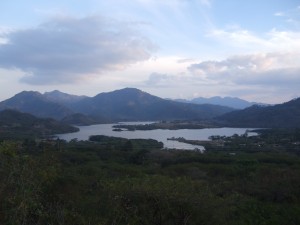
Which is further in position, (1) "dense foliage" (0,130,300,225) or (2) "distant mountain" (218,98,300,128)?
(2) "distant mountain" (218,98,300,128)

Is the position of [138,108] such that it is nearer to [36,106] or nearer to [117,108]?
[117,108]

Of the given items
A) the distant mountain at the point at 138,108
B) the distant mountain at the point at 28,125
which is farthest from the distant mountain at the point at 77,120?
the distant mountain at the point at 138,108

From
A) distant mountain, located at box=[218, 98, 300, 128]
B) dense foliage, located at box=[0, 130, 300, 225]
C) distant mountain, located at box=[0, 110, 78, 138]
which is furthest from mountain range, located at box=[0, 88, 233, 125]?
dense foliage, located at box=[0, 130, 300, 225]

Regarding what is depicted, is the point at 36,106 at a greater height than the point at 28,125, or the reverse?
the point at 36,106

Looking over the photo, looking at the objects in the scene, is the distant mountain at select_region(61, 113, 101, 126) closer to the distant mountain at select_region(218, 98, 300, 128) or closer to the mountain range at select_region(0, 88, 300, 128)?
the mountain range at select_region(0, 88, 300, 128)

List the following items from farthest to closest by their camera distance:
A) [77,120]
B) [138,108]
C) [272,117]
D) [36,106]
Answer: [138,108] < [36,106] < [77,120] < [272,117]

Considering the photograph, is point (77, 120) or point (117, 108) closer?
point (77, 120)

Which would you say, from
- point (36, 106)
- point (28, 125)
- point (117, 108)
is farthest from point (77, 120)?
point (117, 108)
